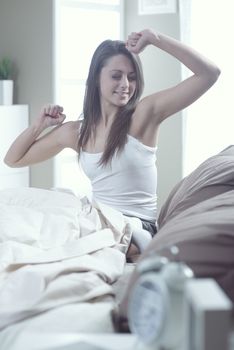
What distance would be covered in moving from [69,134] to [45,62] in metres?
1.28

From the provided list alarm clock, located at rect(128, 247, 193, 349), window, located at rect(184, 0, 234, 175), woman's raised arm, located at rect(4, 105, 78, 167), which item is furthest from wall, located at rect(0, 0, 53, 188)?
alarm clock, located at rect(128, 247, 193, 349)

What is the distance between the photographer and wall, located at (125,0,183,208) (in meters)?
3.86

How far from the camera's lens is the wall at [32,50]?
365 cm

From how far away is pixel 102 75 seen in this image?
7.97 feet

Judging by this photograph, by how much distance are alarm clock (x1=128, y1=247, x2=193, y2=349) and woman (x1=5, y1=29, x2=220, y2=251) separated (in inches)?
50.2

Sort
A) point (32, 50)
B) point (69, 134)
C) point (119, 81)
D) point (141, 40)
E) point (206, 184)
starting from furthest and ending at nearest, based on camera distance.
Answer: point (32, 50) → point (69, 134) → point (119, 81) → point (141, 40) → point (206, 184)

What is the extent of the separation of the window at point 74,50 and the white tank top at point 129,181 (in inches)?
56.7

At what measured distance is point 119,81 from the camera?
2381 millimetres

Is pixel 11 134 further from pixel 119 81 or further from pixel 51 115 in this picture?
pixel 119 81

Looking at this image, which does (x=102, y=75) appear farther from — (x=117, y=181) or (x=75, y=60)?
(x=75, y=60)

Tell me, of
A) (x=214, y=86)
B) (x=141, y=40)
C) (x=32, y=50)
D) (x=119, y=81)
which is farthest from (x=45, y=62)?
(x=141, y=40)

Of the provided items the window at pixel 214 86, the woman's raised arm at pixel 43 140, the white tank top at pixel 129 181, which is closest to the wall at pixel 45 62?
the window at pixel 214 86

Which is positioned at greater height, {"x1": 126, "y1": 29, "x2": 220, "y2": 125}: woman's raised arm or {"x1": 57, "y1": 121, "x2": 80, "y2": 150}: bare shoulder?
{"x1": 126, "y1": 29, "x2": 220, "y2": 125}: woman's raised arm

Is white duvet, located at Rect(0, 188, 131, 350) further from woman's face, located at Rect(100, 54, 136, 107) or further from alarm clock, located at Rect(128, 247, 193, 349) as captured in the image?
woman's face, located at Rect(100, 54, 136, 107)
